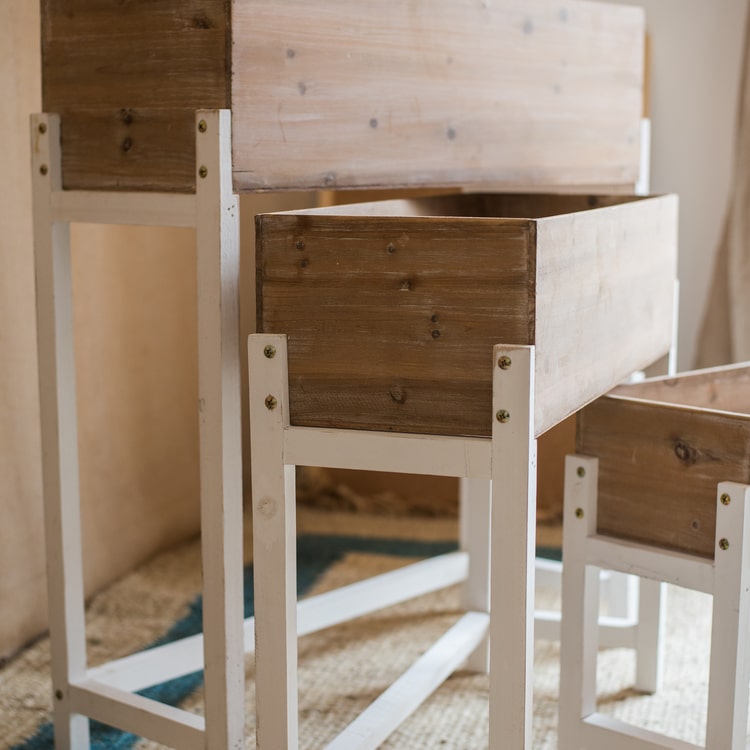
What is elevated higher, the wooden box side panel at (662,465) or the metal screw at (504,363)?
the metal screw at (504,363)

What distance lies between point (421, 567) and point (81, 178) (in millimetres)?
919

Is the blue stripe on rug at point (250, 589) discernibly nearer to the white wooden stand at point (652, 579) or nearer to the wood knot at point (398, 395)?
the white wooden stand at point (652, 579)

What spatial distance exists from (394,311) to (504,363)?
119 millimetres

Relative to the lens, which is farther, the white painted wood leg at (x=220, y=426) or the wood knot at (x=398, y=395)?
the white painted wood leg at (x=220, y=426)

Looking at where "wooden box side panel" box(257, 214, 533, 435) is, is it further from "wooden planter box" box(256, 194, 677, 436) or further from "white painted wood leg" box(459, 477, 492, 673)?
"white painted wood leg" box(459, 477, 492, 673)

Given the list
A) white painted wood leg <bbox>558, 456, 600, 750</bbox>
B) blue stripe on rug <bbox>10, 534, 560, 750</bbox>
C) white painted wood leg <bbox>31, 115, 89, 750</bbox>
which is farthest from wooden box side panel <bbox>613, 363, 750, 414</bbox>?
white painted wood leg <bbox>31, 115, 89, 750</bbox>

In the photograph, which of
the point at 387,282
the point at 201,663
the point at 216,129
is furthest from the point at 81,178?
the point at 201,663

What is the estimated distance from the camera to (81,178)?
1373mm

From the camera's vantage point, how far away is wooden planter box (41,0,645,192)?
124 centimetres

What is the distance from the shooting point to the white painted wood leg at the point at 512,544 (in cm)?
104

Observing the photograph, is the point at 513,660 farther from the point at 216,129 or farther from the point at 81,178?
the point at 81,178

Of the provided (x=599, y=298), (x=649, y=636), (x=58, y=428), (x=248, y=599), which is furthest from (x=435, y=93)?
(x=248, y=599)

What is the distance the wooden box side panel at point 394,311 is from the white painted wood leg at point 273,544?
0.07 feet

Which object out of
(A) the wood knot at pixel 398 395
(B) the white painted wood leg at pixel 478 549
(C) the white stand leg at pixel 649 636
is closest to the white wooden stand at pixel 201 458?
(A) the wood knot at pixel 398 395
